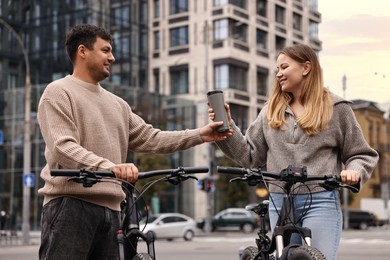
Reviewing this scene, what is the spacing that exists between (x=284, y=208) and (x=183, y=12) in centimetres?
Result: 5274

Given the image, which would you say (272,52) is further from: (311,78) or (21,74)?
(311,78)

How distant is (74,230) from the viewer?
4.33m

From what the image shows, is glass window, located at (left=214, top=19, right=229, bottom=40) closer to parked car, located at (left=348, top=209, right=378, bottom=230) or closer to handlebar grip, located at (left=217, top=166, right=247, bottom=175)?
parked car, located at (left=348, top=209, right=378, bottom=230)

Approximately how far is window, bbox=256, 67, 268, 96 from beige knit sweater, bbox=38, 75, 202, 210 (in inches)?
2096

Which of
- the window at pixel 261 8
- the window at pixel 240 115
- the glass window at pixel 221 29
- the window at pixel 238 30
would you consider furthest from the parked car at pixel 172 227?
the window at pixel 261 8

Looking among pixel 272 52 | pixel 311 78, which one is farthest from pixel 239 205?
pixel 311 78

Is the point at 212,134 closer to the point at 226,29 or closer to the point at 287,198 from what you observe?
the point at 287,198

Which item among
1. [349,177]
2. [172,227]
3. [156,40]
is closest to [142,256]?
[349,177]

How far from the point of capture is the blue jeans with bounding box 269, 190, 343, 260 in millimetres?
4652

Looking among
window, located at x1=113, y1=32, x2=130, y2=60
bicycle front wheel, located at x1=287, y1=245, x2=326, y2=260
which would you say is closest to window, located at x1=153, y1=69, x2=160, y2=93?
window, located at x1=113, y1=32, x2=130, y2=60

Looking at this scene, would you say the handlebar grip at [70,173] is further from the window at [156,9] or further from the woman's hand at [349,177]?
the window at [156,9]

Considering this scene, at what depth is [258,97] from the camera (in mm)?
57219

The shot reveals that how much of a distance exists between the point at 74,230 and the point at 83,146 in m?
0.48

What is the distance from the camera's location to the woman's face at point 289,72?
491 cm
